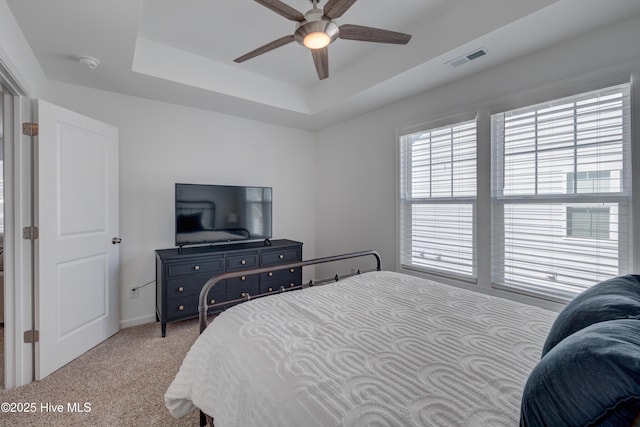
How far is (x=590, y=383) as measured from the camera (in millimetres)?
532

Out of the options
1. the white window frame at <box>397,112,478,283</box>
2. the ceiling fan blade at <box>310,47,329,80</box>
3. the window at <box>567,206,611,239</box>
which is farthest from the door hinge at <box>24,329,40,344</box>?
the window at <box>567,206,611,239</box>

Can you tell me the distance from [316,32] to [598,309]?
1824 mm

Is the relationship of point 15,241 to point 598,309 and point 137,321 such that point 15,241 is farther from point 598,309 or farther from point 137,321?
point 598,309

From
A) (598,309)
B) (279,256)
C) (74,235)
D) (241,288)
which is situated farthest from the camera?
(279,256)

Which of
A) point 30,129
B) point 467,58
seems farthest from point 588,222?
point 30,129

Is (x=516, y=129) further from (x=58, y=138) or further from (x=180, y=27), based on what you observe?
(x=58, y=138)

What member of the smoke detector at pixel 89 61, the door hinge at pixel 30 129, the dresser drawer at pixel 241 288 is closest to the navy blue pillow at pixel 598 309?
the dresser drawer at pixel 241 288

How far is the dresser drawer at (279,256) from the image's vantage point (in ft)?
11.3

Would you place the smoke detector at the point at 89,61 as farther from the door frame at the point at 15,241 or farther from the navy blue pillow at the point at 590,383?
the navy blue pillow at the point at 590,383

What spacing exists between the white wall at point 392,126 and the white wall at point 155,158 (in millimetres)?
1061

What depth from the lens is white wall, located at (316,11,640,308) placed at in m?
1.98

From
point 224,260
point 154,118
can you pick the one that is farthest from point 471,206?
point 154,118

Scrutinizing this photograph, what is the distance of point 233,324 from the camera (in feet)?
4.61

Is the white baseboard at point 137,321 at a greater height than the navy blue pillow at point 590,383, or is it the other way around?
the navy blue pillow at point 590,383
